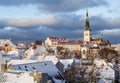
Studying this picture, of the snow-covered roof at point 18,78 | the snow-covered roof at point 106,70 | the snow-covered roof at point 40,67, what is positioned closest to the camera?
the snow-covered roof at point 18,78

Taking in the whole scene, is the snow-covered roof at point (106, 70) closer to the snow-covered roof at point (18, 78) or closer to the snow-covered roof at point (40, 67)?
the snow-covered roof at point (40, 67)

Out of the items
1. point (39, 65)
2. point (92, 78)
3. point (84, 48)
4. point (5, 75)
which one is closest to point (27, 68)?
Result: point (39, 65)

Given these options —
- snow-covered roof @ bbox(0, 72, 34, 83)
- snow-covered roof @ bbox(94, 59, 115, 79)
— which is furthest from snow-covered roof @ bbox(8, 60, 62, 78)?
snow-covered roof @ bbox(94, 59, 115, 79)

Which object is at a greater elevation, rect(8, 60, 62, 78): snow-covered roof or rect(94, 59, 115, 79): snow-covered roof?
rect(8, 60, 62, 78): snow-covered roof

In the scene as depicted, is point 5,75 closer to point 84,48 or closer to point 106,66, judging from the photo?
point 106,66

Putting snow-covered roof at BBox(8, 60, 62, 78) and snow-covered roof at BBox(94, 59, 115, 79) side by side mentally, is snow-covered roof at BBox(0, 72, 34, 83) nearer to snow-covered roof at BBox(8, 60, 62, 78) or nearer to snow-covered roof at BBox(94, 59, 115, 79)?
snow-covered roof at BBox(8, 60, 62, 78)

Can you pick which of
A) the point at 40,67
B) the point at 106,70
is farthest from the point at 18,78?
the point at 106,70

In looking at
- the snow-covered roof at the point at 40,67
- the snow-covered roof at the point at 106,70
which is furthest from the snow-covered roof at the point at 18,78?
the snow-covered roof at the point at 106,70

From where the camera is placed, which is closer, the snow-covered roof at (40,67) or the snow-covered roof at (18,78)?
Result: the snow-covered roof at (18,78)

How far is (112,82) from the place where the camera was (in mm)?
63156

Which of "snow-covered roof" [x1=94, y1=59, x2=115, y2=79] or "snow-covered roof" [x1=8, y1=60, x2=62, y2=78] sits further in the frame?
"snow-covered roof" [x1=94, y1=59, x2=115, y2=79]

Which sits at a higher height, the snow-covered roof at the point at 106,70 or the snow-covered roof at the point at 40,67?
the snow-covered roof at the point at 40,67

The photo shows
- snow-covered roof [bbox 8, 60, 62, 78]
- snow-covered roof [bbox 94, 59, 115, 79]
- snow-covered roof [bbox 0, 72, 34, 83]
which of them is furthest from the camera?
snow-covered roof [bbox 94, 59, 115, 79]

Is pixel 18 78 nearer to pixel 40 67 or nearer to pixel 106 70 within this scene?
pixel 40 67
